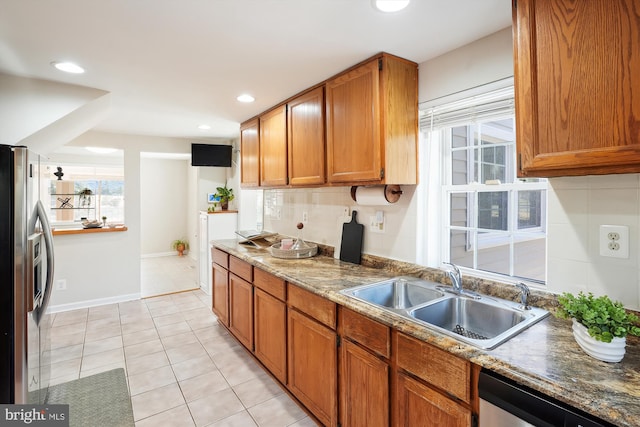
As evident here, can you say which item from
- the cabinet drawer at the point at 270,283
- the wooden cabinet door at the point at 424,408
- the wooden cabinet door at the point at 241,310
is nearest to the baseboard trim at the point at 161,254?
the wooden cabinet door at the point at 241,310

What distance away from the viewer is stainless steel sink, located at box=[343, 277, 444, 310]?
1851 millimetres

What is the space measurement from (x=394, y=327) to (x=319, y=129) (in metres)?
1.54

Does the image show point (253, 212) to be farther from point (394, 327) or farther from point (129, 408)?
point (394, 327)

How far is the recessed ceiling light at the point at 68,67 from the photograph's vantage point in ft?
6.95

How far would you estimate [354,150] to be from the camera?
82.3 inches

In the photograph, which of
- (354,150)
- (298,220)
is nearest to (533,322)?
(354,150)

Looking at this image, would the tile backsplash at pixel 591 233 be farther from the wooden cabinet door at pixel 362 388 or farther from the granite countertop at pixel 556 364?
the wooden cabinet door at pixel 362 388

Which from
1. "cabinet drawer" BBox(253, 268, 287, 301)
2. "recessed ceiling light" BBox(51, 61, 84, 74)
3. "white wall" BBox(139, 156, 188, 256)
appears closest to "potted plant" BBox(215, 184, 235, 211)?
"cabinet drawer" BBox(253, 268, 287, 301)

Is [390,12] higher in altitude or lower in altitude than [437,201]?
higher

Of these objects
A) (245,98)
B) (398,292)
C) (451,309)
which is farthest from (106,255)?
(451,309)

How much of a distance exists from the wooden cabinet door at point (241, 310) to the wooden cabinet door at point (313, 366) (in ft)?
2.19

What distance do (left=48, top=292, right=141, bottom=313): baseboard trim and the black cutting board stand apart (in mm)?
3282

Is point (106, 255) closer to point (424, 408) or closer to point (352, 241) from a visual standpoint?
point (352, 241)

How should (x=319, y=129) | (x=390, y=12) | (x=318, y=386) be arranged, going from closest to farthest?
(x=390, y=12) → (x=318, y=386) → (x=319, y=129)
